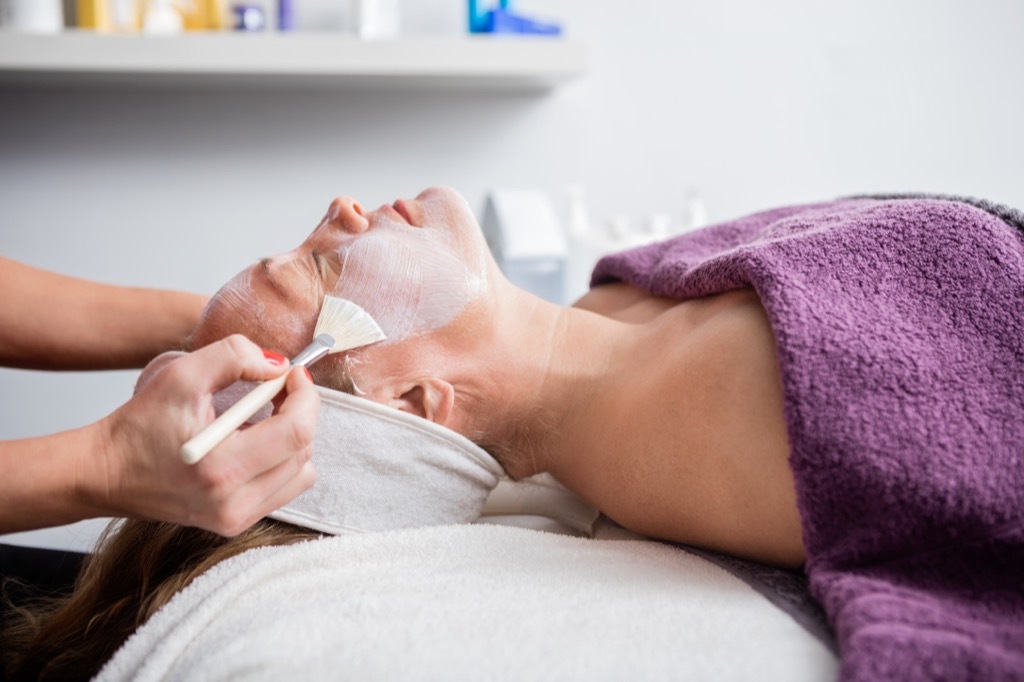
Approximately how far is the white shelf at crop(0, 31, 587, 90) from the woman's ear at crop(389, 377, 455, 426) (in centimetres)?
106

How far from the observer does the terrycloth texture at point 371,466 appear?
95 cm

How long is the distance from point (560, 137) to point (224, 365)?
1.63 meters

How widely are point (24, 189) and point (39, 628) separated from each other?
143 centimetres

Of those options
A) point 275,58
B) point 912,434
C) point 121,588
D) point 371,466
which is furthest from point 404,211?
point 275,58

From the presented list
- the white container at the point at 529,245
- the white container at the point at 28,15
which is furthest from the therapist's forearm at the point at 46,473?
the white container at the point at 28,15

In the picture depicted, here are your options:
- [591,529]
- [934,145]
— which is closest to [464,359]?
[591,529]

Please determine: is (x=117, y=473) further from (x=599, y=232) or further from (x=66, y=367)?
(x=599, y=232)

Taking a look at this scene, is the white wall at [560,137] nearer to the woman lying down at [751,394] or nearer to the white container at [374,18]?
the white container at [374,18]

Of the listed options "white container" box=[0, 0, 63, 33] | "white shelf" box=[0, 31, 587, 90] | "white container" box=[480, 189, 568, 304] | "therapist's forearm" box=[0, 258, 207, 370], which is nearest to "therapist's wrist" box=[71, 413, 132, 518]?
"therapist's forearm" box=[0, 258, 207, 370]

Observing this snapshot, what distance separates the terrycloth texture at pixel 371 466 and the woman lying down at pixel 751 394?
50 millimetres

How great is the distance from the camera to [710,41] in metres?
2.24

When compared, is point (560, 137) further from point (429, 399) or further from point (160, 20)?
point (429, 399)

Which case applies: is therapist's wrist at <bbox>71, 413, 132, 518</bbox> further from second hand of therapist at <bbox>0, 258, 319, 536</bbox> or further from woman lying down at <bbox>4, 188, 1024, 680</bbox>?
woman lying down at <bbox>4, 188, 1024, 680</bbox>

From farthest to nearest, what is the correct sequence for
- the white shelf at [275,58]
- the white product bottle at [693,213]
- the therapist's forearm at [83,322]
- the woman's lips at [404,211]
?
the white product bottle at [693,213] < the white shelf at [275,58] < the therapist's forearm at [83,322] < the woman's lips at [404,211]
